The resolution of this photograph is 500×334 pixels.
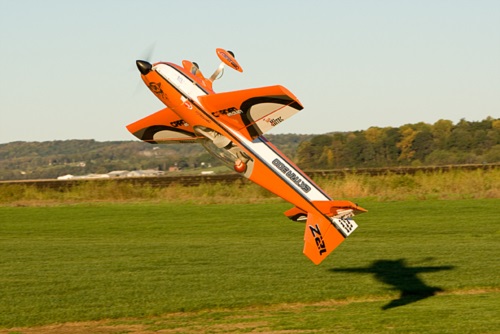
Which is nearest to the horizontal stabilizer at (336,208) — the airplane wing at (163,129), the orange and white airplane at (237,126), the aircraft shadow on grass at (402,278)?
the orange and white airplane at (237,126)

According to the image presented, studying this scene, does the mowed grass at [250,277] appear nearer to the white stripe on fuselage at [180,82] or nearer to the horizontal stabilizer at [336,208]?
the horizontal stabilizer at [336,208]

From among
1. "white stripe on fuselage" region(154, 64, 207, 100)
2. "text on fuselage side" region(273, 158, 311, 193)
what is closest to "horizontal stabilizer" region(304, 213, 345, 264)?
"text on fuselage side" region(273, 158, 311, 193)

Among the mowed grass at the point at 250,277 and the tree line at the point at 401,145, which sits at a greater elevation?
the tree line at the point at 401,145

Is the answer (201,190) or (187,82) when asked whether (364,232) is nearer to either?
(187,82)

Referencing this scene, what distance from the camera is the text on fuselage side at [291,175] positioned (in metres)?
16.3

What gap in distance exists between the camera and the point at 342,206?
17047mm

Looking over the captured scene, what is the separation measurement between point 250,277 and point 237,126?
8.07m

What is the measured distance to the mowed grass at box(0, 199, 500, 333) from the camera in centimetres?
1783

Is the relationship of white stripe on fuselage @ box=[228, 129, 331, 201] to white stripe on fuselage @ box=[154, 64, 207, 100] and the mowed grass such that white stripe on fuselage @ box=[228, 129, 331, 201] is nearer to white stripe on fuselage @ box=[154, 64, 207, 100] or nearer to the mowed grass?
white stripe on fuselage @ box=[154, 64, 207, 100]

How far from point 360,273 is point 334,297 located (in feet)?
10.7

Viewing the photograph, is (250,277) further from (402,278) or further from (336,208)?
(336,208)

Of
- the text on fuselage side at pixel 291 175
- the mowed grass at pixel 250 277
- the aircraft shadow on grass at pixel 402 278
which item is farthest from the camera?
the aircraft shadow on grass at pixel 402 278

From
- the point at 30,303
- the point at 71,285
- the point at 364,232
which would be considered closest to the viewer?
the point at 30,303

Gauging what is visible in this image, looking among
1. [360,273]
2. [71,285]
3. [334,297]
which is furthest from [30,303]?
[360,273]
